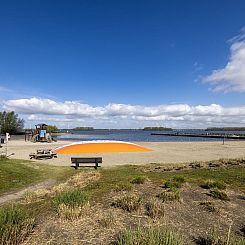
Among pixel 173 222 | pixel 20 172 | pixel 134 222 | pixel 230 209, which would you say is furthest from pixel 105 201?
pixel 20 172

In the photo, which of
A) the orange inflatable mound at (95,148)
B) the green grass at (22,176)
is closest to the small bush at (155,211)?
the green grass at (22,176)

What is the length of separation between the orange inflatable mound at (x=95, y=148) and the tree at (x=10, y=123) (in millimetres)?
71700

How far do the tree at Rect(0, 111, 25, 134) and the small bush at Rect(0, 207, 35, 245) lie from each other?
3646 inches

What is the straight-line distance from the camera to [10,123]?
91688mm

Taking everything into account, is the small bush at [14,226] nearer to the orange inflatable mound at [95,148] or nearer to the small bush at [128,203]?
the small bush at [128,203]

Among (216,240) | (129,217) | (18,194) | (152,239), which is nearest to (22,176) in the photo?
(18,194)

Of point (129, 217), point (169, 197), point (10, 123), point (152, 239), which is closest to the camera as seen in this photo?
point (152, 239)

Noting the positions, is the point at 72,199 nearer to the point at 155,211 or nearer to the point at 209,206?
the point at 155,211

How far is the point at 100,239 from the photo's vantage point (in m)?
4.49

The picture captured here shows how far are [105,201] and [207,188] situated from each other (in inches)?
147

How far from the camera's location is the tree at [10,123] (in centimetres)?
8994

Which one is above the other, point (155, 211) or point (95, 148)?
point (155, 211)

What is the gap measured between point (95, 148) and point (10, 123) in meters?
75.1

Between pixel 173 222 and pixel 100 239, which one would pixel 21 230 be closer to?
pixel 100 239
